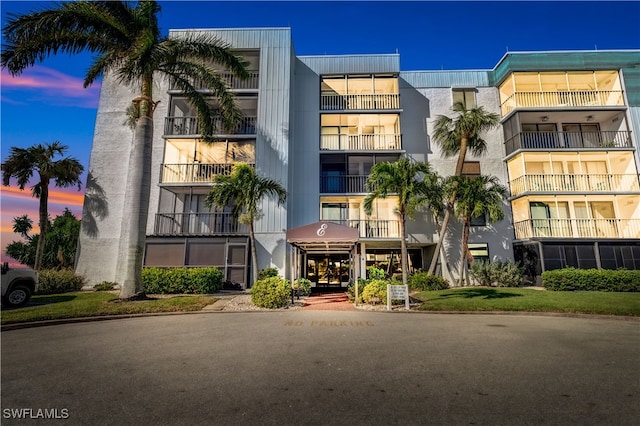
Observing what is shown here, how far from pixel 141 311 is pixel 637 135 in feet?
97.8

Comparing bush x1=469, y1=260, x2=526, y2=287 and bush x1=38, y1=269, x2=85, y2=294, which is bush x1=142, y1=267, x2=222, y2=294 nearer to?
bush x1=38, y1=269, x2=85, y2=294

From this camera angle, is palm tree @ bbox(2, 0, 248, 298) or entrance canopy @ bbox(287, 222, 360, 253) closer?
palm tree @ bbox(2, 0, 248, 298)

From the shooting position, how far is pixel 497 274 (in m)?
18.4

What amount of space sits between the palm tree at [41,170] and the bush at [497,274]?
26.3 m

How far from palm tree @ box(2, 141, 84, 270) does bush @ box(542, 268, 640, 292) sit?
29.3m

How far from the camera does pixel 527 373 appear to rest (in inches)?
178

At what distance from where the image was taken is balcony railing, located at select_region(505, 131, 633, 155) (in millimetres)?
20672

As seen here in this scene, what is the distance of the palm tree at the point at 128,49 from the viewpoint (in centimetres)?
1099

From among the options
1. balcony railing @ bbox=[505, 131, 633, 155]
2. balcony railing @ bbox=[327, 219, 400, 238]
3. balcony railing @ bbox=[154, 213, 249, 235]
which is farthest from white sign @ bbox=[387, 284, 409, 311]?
balcony railing @ bbox=[505, 131, 633, 155]

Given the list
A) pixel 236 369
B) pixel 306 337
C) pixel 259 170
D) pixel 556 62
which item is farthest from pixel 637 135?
pixel 236 369

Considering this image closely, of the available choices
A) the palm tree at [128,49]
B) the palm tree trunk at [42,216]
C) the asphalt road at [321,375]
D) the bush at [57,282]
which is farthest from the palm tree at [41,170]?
the asphalt road at [321,375]

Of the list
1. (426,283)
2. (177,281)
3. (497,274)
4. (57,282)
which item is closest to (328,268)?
→ (426,283)

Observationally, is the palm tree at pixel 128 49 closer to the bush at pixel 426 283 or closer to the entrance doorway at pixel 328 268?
the entrance doorway at pixel 328 268

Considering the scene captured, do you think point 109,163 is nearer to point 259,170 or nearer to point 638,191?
point 259,170
